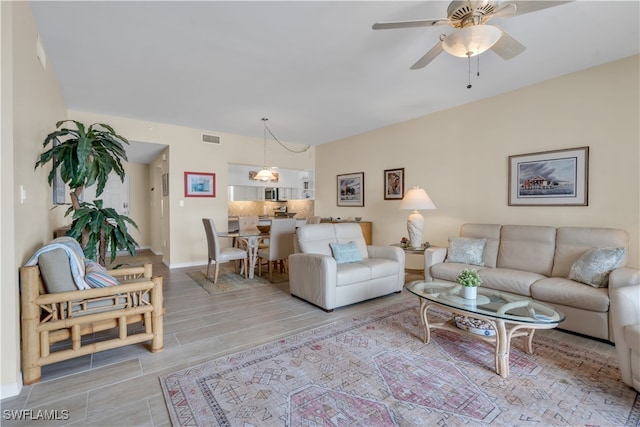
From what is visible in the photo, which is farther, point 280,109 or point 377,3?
point 280,109

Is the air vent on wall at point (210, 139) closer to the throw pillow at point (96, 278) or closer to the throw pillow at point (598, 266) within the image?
the throw pillow at point (96, 278)

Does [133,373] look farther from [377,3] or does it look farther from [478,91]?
[478,91]

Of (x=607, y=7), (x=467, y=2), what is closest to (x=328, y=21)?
(x=467, y=2)

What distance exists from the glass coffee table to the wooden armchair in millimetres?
2291

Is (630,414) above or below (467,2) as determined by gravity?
below

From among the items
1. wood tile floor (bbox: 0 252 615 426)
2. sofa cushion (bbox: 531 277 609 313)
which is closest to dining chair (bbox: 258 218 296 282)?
wood tile floor (bbox: 0 252 615 426)

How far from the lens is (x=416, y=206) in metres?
4.11

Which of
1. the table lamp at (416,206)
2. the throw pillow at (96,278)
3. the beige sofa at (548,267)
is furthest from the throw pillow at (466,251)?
the throw pillow at (96,278)

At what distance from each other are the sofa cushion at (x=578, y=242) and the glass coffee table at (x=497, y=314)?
115 centimetres

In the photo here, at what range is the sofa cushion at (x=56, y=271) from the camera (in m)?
1.97

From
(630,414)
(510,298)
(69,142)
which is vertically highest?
(69,142)

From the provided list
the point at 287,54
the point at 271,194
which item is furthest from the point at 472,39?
the point at 271,194

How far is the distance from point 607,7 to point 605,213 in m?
2.06

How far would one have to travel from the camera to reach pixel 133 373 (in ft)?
6.70
